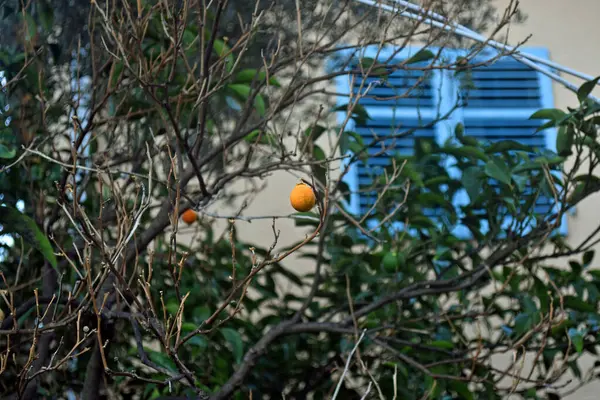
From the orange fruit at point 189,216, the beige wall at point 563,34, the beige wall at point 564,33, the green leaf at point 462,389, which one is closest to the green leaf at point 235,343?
the orange fruit at point 189,216

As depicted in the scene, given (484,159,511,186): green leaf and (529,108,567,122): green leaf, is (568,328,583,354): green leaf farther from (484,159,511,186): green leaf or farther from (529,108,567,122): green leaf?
(529,108,567,122): green leaf

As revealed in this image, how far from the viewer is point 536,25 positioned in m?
4.31

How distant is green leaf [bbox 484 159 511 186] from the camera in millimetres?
2256

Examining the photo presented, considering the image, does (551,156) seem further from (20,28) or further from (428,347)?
(20,28)

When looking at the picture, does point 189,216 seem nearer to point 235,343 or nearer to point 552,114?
point 235,343

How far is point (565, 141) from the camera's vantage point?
8.00ft

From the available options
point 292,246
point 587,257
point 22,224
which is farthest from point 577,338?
point 22,224

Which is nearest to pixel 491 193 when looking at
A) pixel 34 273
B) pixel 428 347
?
pixel 428 347

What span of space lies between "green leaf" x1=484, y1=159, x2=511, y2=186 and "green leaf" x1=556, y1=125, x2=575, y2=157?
215 mm

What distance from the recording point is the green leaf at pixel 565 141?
243 centimetres

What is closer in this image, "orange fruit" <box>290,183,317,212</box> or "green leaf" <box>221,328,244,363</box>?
"orange fruit" <box>290,183,317,212</box>

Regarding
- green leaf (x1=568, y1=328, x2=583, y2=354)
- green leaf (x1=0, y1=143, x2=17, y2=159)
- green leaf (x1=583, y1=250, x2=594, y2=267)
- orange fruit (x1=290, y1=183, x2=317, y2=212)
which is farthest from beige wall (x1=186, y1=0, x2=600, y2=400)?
orange fruit (x1=290, y1=183, x2=317, y2=212)

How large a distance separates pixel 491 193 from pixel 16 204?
1352 mm

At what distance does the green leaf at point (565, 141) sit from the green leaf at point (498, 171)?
0.22 metres
